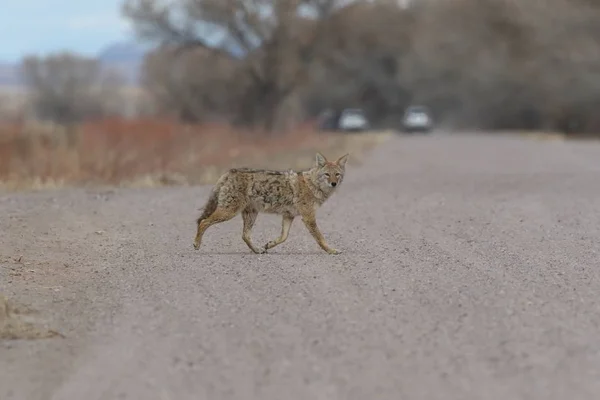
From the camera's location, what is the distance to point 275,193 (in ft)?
38.9

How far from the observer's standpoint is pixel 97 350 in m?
7.42

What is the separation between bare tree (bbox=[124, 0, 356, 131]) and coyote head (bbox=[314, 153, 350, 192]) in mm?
40719

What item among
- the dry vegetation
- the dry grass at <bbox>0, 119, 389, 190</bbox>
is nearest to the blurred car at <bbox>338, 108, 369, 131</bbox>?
Answer: the dry vegetation

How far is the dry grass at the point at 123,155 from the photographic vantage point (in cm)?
2431

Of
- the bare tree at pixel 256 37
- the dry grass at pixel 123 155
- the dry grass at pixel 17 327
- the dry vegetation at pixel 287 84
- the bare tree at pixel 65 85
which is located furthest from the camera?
the bare tree at pixel 65 85

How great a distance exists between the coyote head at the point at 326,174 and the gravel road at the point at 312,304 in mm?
772

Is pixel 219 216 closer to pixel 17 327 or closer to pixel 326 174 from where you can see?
pixel 326 174

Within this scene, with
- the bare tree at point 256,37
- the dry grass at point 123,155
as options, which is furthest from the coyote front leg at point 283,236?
the bare tree at point 256,37

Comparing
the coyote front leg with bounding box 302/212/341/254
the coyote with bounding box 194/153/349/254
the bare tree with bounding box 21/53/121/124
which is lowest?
the bare tree with bounding box 21/53/121/124

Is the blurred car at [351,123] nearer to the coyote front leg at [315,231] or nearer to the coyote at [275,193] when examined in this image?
the coyote at [275,193]

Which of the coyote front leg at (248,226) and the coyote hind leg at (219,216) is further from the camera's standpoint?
the coyote front leg at (248,226)

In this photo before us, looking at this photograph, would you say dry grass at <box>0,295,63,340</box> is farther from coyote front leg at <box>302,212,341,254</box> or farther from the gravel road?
coyote front leg at <box>302,212,341,254</box>

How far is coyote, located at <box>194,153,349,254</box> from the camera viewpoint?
1180cm

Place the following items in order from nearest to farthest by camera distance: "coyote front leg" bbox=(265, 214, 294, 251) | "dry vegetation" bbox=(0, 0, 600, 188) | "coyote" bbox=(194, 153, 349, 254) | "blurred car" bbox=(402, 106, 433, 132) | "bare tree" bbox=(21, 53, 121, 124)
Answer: "coyote" bbox=(194, 153, 349, 254) → "coyote front leg" bbox=(265, 214, 294, 251) → "dry vegetation" bbox=(0, 0, 600, 188) → "blurred car" bbox=(402, 106, 433, 132) → "bare tree" bbox=(21, 53, 121, 124)
